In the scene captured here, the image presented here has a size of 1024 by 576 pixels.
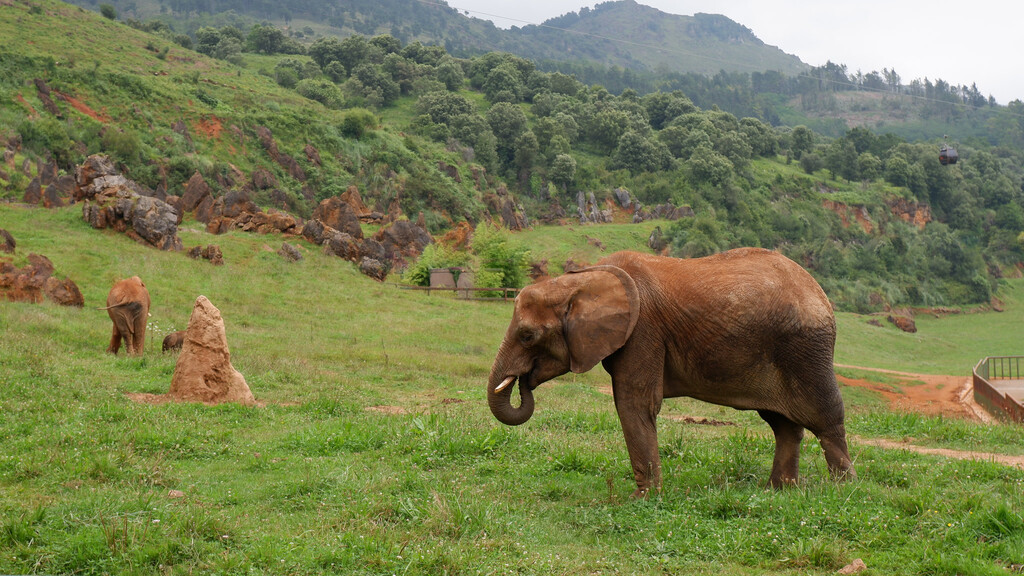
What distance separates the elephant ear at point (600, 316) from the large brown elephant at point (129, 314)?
1311cm

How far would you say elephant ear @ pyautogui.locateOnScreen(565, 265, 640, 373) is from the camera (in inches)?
299

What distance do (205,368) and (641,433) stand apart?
8.31m

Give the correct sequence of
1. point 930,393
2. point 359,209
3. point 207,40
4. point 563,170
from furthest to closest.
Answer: point 207,40, point 563,170, point 359,209, point 930,393

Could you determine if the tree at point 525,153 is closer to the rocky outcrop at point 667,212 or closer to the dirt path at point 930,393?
the rocky outcrop at point 667,212

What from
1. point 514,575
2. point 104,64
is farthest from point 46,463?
point 104,64

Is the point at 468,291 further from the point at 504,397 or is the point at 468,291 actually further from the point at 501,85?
the point at 501,85

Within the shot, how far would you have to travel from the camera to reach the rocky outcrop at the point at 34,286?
22.6m

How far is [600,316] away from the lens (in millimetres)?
7629

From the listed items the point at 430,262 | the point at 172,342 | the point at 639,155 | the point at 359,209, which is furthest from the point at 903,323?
the point at 172,342

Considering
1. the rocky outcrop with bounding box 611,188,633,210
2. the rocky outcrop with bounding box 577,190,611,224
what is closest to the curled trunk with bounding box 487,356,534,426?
the rocky outcrop with bounding box 577,190,611,224

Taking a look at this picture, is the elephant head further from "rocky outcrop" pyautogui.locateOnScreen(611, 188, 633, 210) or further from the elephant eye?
"rocky outcrop" pyautogui.locateOnScreen(611, 188, 633, 210)

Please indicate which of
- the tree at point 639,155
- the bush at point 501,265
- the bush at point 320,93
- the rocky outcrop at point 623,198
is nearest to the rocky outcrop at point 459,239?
the bush at point 501,265

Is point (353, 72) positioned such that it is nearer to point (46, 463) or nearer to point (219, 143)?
point (219, 143)

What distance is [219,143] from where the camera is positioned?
58.6m
